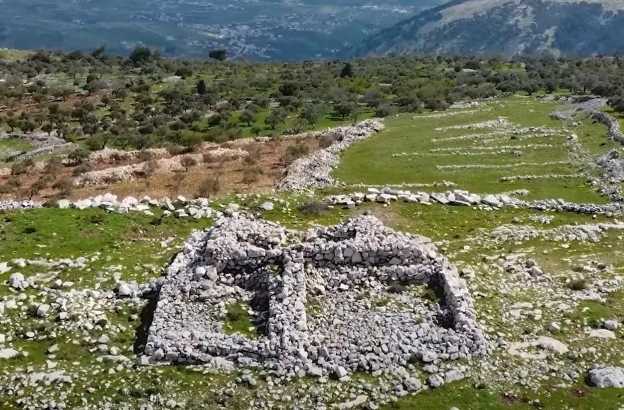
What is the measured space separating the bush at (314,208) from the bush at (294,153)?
12.9 m

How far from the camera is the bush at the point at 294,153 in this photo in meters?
41.3

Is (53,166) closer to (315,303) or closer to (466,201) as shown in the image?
(466,201)

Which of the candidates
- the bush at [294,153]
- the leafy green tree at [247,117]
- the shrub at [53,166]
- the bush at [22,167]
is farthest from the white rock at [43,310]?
the leafy green tree at [247,117]

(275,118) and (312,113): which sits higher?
(312,113)

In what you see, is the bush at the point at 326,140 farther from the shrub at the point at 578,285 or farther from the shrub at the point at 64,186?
the shrub at the point at 578,285

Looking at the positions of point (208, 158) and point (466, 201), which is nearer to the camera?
point (466, 201)

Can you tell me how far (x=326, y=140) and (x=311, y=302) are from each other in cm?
2555

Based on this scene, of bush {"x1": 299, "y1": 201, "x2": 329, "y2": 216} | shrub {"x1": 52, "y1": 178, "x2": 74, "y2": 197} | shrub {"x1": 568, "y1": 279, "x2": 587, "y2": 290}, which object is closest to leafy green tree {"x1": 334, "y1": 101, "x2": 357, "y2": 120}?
shrub {"x1": 52, "y1": 178, "x2": 74, "y2": 197}

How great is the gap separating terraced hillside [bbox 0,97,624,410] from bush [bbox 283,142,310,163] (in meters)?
10.7

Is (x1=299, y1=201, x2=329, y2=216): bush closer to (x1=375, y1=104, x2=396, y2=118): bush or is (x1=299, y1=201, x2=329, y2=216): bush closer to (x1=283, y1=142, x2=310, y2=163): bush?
(x1=283, y1=142, x2=310, y2=163): bush

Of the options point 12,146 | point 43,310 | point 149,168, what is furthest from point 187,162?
point 43,310

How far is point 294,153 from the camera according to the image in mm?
41719

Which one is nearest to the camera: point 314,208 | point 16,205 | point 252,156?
point 16,205

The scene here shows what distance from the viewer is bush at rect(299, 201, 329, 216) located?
28.0 meters
